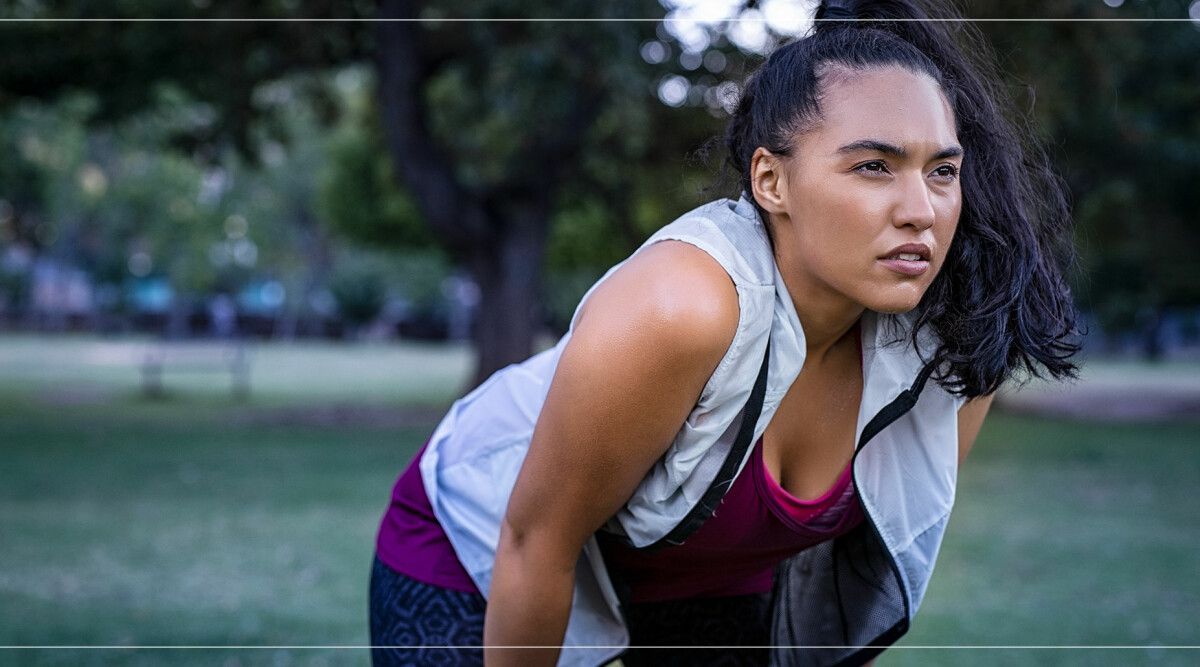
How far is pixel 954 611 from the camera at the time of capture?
554 cm

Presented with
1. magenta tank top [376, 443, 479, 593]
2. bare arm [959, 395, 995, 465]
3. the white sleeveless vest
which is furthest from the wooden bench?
bare arm [959, 395, 995, 465]

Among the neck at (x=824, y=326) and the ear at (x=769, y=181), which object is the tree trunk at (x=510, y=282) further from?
the ear at (x=769, y=181)

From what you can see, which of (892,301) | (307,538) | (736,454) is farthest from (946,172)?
(307,538)

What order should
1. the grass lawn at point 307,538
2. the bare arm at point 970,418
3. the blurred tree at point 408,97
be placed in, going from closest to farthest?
the bare arm at point 970,418, the grass lawn at point 307,538, the blurred tree at point 408,97

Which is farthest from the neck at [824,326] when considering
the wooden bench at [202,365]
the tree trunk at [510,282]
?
the wooden bench at [202,365]

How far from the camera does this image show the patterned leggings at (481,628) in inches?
78.0

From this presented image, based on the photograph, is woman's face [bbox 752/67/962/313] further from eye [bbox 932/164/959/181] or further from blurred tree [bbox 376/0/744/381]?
blurred tree [bbox 376/0/744/381]

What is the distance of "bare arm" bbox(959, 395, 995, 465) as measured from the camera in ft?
6.86

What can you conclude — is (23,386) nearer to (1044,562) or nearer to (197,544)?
(197,544)

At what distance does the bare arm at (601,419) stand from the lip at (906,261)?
26 cm

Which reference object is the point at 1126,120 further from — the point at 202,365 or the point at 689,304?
the point at 202,365

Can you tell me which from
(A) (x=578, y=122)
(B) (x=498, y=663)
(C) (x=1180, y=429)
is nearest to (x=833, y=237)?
(B) (x=498, y=663)

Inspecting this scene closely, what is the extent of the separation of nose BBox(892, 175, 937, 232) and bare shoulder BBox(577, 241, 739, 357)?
0.29 meters

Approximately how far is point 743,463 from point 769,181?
47 centimetres
